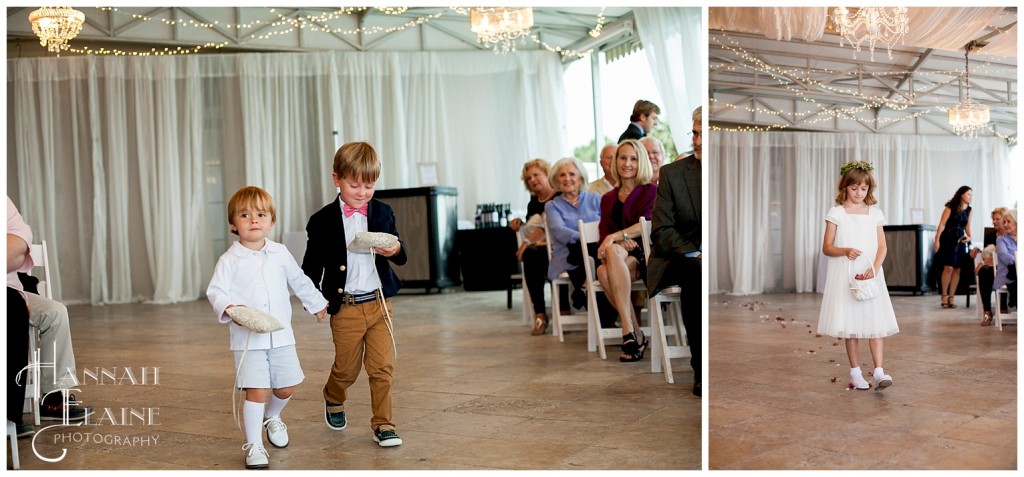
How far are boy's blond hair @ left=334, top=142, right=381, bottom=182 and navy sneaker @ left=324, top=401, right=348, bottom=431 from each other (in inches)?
33.0

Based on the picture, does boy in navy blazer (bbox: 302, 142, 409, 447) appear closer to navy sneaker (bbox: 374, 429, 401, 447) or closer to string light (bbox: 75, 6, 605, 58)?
navy sneaker (bbox: 374, 429, 401, 447)

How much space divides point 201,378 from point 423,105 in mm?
7119

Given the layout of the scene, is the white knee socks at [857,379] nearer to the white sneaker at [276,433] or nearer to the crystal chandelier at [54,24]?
the white sneaker at [276,433]

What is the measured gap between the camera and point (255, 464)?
2850mm

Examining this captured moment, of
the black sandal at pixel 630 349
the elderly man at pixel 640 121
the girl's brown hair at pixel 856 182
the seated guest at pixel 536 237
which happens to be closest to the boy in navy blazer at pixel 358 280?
the girl's brown hair at pixel 856 182

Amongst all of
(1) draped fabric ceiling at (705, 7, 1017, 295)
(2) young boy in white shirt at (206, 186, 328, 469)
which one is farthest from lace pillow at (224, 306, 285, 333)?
(1) draped fabric ceiling at (705, 7, 1017, 295)

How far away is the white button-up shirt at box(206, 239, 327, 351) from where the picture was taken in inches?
112

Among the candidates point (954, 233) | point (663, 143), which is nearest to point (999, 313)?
point (954, 233)

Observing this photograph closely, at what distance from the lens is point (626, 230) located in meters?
4.68

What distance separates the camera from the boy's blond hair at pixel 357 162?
2.98m

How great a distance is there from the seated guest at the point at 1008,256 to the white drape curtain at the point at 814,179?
0.05m

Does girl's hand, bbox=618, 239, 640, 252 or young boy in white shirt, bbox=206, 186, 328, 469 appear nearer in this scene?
A: young boy in white shirt, bbox=206, 186, 328, 469

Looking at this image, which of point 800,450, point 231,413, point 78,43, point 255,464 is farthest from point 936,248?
point 78,43

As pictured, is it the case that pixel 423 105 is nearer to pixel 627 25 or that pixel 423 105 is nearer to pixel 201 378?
pixel 627 25
